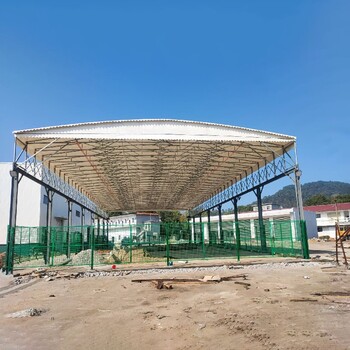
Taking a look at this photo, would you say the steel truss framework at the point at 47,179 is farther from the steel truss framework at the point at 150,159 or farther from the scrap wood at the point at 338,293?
the scrap wood at the point at 338,293

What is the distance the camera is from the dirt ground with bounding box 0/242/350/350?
616 cm

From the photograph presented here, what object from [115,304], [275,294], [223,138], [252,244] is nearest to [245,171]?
[252,244]

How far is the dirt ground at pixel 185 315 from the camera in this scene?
6.16 m

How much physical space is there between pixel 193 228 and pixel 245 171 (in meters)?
8.77

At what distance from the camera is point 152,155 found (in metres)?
25.2

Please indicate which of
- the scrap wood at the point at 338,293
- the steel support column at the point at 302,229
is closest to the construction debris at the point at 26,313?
the scrap wood at the point at 338,293

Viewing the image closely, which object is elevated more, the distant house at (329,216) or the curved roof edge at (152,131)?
the curved roof edge at (152,131)

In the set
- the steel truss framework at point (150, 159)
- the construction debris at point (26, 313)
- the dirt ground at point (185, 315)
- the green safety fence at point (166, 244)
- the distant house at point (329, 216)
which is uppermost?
the steel truss framework at point (150, 159)

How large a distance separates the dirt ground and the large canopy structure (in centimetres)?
858

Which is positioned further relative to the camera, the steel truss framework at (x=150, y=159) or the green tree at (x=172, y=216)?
the green tree at (x=172, y=216)

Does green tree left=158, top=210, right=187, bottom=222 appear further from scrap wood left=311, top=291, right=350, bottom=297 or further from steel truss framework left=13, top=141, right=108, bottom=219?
scrap wood left=311, top=291, right=350, bottom=297

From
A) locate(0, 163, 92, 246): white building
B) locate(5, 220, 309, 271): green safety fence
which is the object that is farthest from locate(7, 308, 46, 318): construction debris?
locate(0, 163, 92, 246): white building

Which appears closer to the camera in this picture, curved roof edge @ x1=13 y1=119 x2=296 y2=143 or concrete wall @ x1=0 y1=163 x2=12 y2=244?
curved roof edge @ x1=13 y1=119 x2=296 y2=143

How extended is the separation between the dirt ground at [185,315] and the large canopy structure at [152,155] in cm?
858
